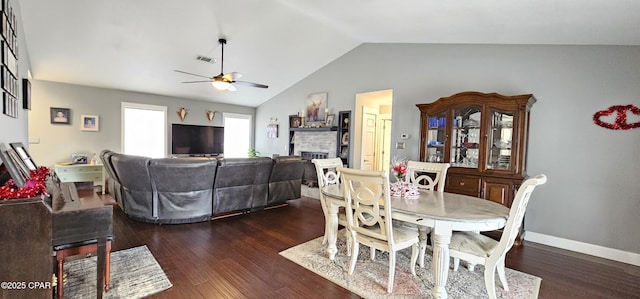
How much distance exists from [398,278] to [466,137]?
8.40 ft

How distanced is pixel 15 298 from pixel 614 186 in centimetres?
561

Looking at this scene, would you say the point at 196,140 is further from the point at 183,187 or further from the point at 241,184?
the point at 183,187

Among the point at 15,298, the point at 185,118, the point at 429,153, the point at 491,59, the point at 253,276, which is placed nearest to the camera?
the point at 15,298

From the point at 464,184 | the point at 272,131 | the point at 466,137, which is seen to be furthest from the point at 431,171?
the point at 272,131

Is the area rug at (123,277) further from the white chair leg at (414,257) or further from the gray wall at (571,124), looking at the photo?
the gray wall at (571,124)

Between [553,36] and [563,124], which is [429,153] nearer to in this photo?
[563,124]

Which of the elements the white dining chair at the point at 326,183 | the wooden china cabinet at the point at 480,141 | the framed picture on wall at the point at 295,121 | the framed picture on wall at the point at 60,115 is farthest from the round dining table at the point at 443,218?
the framed picture on wall at the point at 60,115

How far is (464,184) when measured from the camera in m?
3.94

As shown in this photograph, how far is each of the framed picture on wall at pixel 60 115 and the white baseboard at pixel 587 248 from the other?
29.1ft

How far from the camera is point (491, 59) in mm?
4164

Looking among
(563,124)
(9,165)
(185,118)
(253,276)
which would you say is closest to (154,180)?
(9,165)

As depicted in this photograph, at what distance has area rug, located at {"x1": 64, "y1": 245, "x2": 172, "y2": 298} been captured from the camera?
85.6 inches

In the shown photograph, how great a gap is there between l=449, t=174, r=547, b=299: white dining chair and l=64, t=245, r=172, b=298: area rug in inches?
97.7

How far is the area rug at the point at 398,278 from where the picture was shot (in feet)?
7.57
